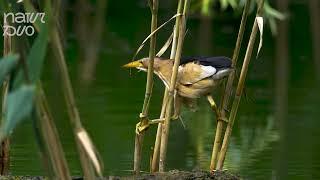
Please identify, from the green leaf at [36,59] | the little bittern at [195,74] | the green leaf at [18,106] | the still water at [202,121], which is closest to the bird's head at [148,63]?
the little bittern at [195,74]

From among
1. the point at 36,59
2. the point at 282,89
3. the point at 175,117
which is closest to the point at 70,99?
the point at 36,59

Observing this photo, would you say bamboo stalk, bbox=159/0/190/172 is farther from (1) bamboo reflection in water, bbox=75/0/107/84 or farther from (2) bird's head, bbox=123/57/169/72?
(1) bamboo reflection in water, bbox=75/0/107/84

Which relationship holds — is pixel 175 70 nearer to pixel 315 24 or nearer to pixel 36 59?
pixel 36 59

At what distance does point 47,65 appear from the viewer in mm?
11172

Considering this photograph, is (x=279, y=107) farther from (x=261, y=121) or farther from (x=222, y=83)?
(x=222, y=83)

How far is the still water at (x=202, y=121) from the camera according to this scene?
18.0ft

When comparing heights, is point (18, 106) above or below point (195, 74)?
above

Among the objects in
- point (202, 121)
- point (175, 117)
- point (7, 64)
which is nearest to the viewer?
point (7, 64)

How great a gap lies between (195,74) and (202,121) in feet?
10.1

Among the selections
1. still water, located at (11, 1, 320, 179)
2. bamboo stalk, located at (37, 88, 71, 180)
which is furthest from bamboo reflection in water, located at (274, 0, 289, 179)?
bamboo stalk, located at (37, 88, 71, 180)

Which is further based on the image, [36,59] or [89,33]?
[89,33]

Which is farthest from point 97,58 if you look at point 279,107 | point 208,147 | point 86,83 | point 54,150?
point 54,150

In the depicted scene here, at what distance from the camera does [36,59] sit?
2.84 meters

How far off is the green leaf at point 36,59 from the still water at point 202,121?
219cm
